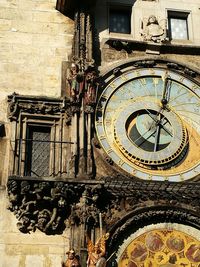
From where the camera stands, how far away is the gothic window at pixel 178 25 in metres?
13.7

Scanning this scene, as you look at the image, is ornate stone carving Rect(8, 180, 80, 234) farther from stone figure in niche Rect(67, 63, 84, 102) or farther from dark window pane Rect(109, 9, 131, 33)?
dark window pane Rect(109, 9, 131, 33)

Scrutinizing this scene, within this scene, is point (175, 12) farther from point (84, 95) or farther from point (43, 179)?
point (43, 179)

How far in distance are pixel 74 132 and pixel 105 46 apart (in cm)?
243

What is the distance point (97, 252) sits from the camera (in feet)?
33.8

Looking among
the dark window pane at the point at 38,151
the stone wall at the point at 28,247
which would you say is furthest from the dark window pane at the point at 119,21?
the stone wall at the point at 28,247

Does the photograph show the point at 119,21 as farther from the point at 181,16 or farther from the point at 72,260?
the point at 72,260

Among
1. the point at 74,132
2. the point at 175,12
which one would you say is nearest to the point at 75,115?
the point at 74,132

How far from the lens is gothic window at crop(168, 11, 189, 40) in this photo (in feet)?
45.0

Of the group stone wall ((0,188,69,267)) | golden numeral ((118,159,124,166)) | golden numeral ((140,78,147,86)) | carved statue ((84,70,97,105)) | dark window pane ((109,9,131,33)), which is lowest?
stone wall ((0,188,69,267))

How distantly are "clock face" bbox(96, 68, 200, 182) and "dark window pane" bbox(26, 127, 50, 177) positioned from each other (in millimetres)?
1130

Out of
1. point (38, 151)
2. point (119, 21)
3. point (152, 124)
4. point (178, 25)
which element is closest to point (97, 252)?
point (38, 151)

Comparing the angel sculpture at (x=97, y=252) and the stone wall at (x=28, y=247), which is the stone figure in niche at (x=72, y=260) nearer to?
the angel sculpture at (x=97, y=252)

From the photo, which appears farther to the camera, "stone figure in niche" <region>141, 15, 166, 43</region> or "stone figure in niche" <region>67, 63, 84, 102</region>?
"stone figure in niche" <region>141, 15, 166, 43</region>

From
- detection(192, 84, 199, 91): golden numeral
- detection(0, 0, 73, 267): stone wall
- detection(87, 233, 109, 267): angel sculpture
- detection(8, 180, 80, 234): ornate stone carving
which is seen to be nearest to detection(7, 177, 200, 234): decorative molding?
detection(8, 180, 80, 234): ornate stone carving
